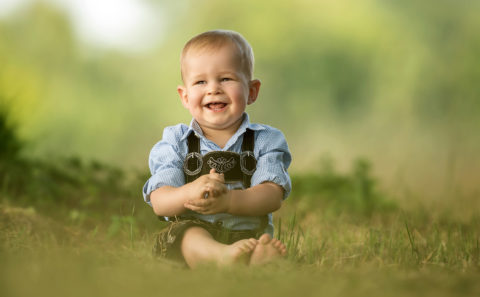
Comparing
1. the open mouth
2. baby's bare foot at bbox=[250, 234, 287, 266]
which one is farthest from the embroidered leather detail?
baby's bare foot at bbox=[250, 234, 287, 266]

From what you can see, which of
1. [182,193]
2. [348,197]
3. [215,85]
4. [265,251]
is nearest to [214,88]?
[215,85]

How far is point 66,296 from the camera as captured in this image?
1.49 m

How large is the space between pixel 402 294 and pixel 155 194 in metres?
1.33

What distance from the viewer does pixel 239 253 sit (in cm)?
223

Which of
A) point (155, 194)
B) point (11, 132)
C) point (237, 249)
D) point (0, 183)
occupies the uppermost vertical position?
point (11, 132)

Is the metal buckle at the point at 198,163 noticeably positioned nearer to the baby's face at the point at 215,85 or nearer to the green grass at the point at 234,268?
the baby's face at the point at 215,85

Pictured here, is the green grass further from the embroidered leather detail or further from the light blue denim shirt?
the embroidered leather detail

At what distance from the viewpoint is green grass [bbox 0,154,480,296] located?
1589mm

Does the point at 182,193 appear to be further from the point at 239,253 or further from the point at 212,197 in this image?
the point at 239,253

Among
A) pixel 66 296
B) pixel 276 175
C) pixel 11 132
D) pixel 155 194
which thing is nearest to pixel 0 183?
pixel 11 132

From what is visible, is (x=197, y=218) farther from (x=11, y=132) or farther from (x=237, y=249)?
(x=11, y=132)

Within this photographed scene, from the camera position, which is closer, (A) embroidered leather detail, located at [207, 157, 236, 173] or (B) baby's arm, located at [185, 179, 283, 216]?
(B) baby's arm, located at [185, 179, 283, 216]

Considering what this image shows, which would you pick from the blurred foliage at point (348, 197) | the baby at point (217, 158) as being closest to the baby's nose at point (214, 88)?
the baby at point (217, 158)

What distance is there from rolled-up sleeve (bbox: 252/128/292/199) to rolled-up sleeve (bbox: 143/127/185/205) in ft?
1.22
